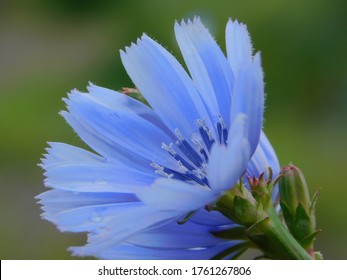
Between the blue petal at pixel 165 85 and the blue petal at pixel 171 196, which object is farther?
the blue petal at pixel 165 85

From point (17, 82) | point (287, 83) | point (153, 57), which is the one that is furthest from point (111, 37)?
point (153, 57)

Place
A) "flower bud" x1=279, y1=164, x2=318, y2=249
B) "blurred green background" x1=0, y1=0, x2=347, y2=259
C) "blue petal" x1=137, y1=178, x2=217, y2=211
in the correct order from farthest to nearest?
"blurred green background" x1=0, y1=0, x2=347, y2=259 → "flower bud" x1=279, y1=164, x2=318, y2=249 → "blue petal" x1=137, y1=178, x2=217, y2=211

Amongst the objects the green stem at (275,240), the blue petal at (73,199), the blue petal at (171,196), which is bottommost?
the green stem at (275,240)

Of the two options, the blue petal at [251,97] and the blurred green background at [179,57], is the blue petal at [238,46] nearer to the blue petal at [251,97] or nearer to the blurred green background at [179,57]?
the blue petal at [251,97]

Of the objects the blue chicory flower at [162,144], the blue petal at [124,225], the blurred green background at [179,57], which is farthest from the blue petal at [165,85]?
the blurred green background at [179,57]

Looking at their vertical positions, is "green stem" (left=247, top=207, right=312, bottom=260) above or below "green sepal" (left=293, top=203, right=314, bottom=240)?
below

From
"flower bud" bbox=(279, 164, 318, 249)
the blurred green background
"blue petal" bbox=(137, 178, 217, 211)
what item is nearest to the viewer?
"blue petal" bbox=(137, 178, 217, 211)

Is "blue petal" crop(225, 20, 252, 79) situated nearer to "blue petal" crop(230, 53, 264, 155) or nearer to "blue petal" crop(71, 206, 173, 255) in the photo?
"blue petal" crop(230, 53, 264, 155)

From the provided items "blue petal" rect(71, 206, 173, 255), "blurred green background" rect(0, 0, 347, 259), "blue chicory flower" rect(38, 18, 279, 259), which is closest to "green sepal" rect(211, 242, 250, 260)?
"blue chicory flower" rect(38, 18, 279, 259)
